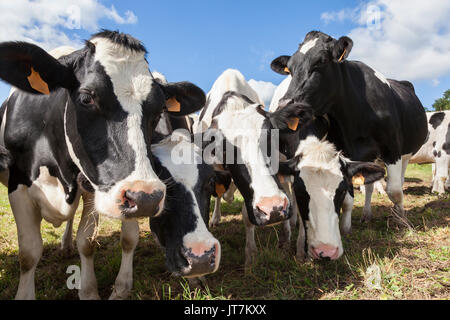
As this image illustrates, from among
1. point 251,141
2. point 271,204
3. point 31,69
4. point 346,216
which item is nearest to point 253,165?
point 251,141

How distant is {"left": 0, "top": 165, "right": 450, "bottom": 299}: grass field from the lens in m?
2.98

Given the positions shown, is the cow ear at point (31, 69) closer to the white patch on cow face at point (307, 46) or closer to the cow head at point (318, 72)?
the cow head at point (318, 72)

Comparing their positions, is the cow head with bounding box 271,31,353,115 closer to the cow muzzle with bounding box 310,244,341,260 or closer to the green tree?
the cow muzzle with bounding box 310,244,341,260

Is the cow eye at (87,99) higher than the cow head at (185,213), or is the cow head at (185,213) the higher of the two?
the cow eye at (87,99)

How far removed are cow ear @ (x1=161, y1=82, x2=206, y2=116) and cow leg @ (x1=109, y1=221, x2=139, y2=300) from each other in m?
1.45

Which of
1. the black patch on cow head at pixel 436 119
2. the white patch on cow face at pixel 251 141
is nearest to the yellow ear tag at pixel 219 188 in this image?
the white patch on cow face at pixel 251 141

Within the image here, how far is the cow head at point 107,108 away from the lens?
219 cm

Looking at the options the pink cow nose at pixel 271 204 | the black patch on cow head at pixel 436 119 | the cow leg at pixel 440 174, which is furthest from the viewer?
the black patch on cow head at pixel 436 119

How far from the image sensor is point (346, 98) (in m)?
5.25

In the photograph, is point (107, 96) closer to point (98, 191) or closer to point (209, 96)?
point (98, 191)

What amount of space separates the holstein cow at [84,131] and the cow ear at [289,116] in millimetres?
1164

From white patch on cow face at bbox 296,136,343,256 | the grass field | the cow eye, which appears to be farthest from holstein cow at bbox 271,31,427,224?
the cow eye
